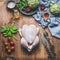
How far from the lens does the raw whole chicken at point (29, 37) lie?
388 cm

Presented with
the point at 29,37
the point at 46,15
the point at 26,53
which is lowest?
the point at 26,53

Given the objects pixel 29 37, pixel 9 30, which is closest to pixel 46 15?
pixel 29 37

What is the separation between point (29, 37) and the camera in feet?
12.8

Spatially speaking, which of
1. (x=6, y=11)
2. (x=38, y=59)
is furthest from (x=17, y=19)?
(x=38, y=59)

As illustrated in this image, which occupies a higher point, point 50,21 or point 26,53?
point 50,21

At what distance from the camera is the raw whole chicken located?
3.88m

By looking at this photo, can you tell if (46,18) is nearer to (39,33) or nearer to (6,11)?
(39,33)

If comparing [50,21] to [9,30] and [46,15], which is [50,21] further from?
[9,30]

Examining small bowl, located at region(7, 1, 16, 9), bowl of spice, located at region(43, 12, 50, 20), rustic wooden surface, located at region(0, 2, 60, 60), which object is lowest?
rustic wooden surface, located at region(0, 2, 60, 60)

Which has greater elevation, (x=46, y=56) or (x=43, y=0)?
(x=43, y=0)

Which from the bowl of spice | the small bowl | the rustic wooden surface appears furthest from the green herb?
the bowl of spice

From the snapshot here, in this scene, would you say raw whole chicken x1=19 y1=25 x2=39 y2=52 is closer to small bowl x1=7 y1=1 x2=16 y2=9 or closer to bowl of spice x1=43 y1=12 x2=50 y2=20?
bowl of spice x1=43 y1=12 x2=50 y2=20

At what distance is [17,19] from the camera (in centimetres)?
400

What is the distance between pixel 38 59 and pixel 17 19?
0.50m
